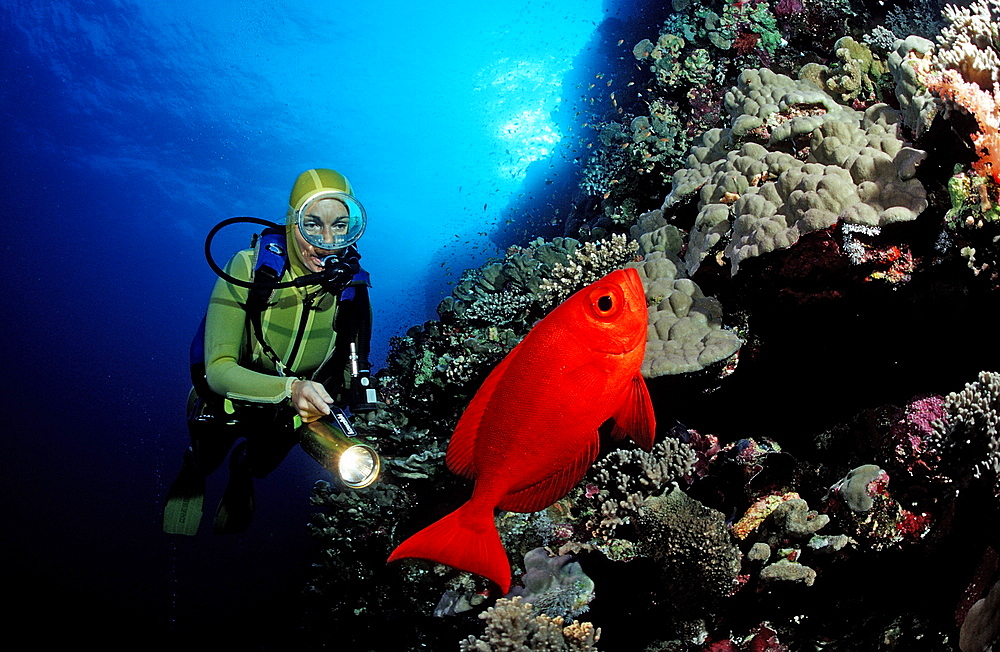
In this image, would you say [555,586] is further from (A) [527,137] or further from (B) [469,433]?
(A) [527,137]

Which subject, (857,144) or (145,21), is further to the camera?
(145,21)

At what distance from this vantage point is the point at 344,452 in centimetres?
335

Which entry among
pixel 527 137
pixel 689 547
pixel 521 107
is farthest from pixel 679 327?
pixel 521 107

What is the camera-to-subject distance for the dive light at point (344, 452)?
10.9ft

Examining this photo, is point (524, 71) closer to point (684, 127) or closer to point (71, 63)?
point (684, 127)

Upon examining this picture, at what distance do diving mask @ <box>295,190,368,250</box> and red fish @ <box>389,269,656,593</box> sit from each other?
2.34m

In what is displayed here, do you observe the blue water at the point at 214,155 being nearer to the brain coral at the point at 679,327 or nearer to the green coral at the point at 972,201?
the brain coral at the point at 679,327

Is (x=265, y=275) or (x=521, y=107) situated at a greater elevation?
(x=521, y=107)

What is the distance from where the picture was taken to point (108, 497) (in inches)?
1419

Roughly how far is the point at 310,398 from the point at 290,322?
3.60 feet

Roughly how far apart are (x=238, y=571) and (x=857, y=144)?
103 feet

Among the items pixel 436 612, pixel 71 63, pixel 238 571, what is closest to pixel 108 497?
pixel 238 571

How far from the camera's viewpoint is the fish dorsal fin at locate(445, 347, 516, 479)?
1780 millimetres

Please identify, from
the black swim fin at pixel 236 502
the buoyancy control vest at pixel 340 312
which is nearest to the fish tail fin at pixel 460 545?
the buoyancy control vest at pixel 340 312
